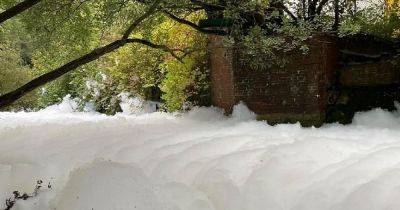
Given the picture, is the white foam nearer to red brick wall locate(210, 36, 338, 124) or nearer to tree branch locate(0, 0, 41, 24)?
red brick wall locate(210, 36, 338, 124)

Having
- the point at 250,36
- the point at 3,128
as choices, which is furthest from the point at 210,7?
the point at 3,128

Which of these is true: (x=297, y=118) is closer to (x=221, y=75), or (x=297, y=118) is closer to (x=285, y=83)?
(x=285, y=83)

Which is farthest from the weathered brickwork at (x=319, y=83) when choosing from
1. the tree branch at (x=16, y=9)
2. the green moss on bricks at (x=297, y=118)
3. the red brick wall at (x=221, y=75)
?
the tree branch at (x=16, y=9)

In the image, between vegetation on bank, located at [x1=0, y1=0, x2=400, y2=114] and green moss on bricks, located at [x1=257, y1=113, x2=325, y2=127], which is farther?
green moss on bricks, located at [x1=257, y1=113, x2=325, y2=127]

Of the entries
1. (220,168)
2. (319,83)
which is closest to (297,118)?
(319,83)

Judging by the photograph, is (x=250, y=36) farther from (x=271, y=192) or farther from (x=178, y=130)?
(x=271, y=192)

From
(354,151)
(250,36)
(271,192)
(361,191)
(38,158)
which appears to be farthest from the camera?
(250,36)

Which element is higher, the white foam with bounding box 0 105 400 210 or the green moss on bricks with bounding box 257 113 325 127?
the green moss on bricks with bounding box 257 113 325 127

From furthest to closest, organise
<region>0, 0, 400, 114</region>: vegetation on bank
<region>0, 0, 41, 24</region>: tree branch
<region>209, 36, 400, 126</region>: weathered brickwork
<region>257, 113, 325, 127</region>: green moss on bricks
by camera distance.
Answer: <region>257, 113, 325, 127</region>: green moss on bricks → <region>209, 36, 400, 126</region>: weathered brickwork → <region>0, 0, 400, 114</region>: vegetation on bank → <region>0, 0, 41, 24</region>: tree branch

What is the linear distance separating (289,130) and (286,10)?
245 cm

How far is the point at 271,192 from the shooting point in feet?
17.6

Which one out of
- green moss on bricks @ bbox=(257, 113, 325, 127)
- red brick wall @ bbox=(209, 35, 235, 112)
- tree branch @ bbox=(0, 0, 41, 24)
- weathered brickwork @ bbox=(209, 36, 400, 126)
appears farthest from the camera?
red brick wall @ bbox=(209, 35, 235, 112)

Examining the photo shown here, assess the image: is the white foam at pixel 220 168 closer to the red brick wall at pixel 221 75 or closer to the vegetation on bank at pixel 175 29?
the vegetation on bank at pixel 175 29

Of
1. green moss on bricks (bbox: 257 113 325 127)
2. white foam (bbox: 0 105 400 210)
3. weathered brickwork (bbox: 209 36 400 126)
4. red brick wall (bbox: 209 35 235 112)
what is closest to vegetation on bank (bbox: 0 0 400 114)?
red brick wall (bbox: 209 35 235 112)
